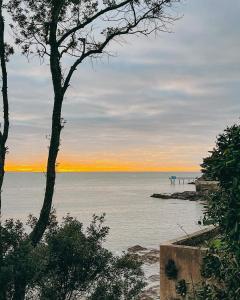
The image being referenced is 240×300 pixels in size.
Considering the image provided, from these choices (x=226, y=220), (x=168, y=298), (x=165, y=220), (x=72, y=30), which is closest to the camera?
(x=226, y=220)

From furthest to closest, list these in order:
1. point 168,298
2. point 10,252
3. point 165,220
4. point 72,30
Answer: point 165,220
point 168,298
point 72,30
point 10,252

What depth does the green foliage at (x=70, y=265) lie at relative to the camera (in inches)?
515

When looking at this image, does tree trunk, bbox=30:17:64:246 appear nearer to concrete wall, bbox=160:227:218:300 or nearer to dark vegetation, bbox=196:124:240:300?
concrete wall, bbox=160:227:218:300

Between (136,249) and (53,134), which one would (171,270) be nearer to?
(53,134)

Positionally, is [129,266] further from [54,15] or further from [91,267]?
[54,15]

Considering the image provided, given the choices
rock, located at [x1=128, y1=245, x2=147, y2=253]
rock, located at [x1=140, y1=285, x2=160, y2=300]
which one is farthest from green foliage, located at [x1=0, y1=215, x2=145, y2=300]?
rock, located at [x1=128, y1=245, x2=147, y2=253]

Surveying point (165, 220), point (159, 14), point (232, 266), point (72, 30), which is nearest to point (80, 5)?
point (72, 30)

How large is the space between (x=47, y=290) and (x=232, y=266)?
286 inches

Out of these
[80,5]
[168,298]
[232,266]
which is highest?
[80,5]

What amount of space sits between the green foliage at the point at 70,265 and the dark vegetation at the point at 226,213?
522cm

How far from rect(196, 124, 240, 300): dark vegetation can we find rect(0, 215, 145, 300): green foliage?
5.22 m

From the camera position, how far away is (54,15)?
13469mm

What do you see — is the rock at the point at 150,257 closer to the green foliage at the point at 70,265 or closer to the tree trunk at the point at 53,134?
the green foliage at the point at 70,265

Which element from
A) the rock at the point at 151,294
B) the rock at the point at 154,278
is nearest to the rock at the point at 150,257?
the rock at the point at 154,278
